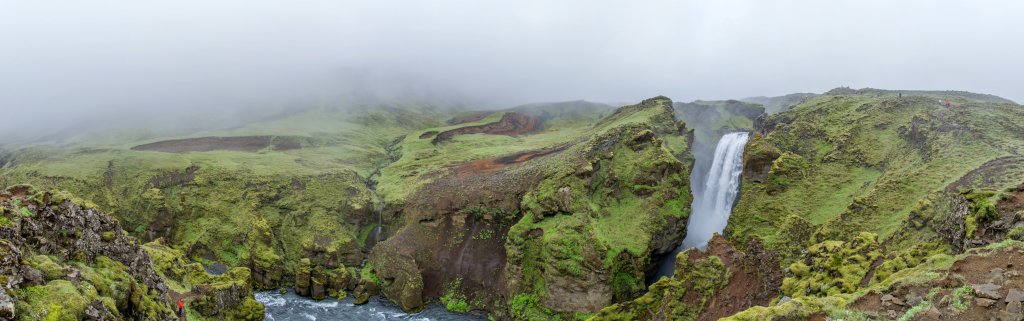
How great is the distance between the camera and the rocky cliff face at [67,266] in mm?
16250

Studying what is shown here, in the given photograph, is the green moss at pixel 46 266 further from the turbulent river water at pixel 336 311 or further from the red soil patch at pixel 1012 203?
the red soil patch at pixel 1012 203

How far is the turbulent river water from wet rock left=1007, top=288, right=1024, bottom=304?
1601 inches

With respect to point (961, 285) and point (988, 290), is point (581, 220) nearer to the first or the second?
point (961, 285)

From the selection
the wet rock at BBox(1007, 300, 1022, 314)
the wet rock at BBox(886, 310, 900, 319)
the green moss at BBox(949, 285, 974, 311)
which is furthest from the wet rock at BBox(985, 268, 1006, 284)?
the wet rock at BBox(886, 310, 900, 319)

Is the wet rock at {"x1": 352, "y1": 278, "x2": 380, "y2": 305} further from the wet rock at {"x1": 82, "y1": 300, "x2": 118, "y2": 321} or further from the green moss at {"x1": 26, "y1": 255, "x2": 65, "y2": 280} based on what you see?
the green moss at {"x1": 26, "y1": 255, "x2": 65, "y2": 280}

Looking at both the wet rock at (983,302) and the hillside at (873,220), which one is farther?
the hillside at (873,220)

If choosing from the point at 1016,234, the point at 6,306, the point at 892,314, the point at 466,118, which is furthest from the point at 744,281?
the point at 466,118

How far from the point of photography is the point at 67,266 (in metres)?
19.5

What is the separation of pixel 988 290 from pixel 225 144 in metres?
103

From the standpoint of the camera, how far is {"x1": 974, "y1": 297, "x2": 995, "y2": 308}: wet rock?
1373 centimetres

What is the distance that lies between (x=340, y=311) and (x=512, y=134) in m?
73.5

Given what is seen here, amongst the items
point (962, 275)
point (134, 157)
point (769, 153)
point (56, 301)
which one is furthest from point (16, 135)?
point (962, 275)

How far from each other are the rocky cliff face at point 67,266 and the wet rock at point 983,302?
89.4 ft

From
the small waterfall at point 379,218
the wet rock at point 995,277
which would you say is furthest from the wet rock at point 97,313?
the small waterfall at point 379,218
